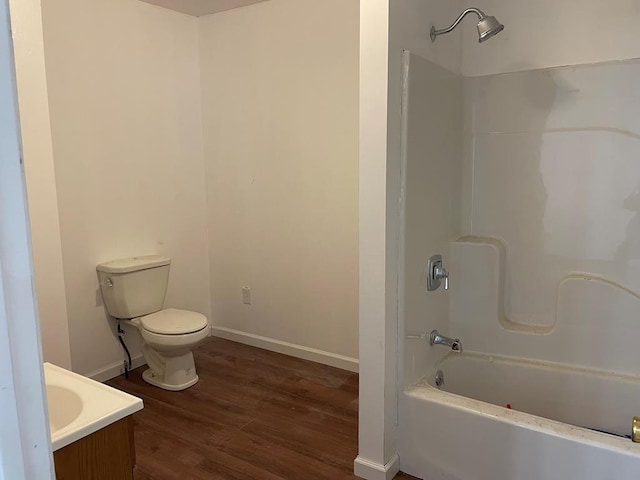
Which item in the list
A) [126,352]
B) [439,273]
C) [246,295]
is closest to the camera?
[439,273]

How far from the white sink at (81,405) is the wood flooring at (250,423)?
3.27ft

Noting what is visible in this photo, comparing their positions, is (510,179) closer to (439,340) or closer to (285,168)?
(439,340)

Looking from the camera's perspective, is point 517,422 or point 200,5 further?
point 200,5

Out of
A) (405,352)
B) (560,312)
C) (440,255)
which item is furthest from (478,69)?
(405,352)

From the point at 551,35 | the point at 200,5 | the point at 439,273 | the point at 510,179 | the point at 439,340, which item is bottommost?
the point at 439,340

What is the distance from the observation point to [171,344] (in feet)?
9.08

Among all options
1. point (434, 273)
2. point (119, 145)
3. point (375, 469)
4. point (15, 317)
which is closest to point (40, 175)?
point (119, 145)

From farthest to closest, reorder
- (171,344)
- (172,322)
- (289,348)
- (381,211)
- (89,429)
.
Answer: (289,348) < (172,322) < (171,344) < (381,211) < (89,429)

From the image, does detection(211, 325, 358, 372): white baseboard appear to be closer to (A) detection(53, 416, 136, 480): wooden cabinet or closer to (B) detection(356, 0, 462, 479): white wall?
(B) detection(356, 0, 462, 479): white wall

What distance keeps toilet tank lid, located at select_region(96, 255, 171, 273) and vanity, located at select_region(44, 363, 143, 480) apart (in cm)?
158

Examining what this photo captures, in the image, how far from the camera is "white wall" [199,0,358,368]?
3.01 metres

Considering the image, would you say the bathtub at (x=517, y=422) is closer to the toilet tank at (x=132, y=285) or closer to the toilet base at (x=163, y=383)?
the toilet base at (x=163, y=383)

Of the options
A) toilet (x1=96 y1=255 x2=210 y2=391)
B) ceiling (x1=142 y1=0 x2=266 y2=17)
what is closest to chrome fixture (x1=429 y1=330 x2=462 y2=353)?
toilet (x1=96 y1=255 x2=210 y2=391)

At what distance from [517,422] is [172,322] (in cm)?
194
